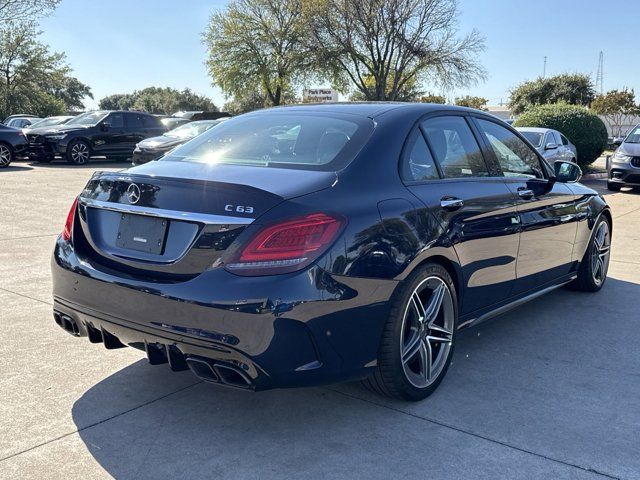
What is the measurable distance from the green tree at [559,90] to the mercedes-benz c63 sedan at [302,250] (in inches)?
1822

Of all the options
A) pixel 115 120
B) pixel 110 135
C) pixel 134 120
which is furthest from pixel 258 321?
pixel 134 120

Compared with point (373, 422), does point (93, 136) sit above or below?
above

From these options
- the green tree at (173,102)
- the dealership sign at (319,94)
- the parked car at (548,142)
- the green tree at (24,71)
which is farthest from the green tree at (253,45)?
the green tree at (173,102)

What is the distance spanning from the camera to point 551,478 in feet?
8.96

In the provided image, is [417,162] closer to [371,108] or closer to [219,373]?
[371,108]

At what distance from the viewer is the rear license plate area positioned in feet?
9.69

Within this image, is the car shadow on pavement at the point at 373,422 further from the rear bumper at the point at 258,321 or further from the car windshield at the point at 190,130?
the car windshield at the point at 190,130

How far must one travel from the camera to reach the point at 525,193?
14.5 ft

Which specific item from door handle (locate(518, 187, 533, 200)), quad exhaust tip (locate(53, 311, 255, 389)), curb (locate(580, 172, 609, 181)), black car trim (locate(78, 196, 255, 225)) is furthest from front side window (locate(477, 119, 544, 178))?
curb (locate(580, 172, 609, 181))

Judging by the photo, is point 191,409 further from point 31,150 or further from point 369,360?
point 31,150

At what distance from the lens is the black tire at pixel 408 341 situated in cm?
315

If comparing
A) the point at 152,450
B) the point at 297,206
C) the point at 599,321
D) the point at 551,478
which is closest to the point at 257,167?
the point at 297,206

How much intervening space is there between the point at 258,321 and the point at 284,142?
1.32m

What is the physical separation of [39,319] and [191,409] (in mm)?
1958
